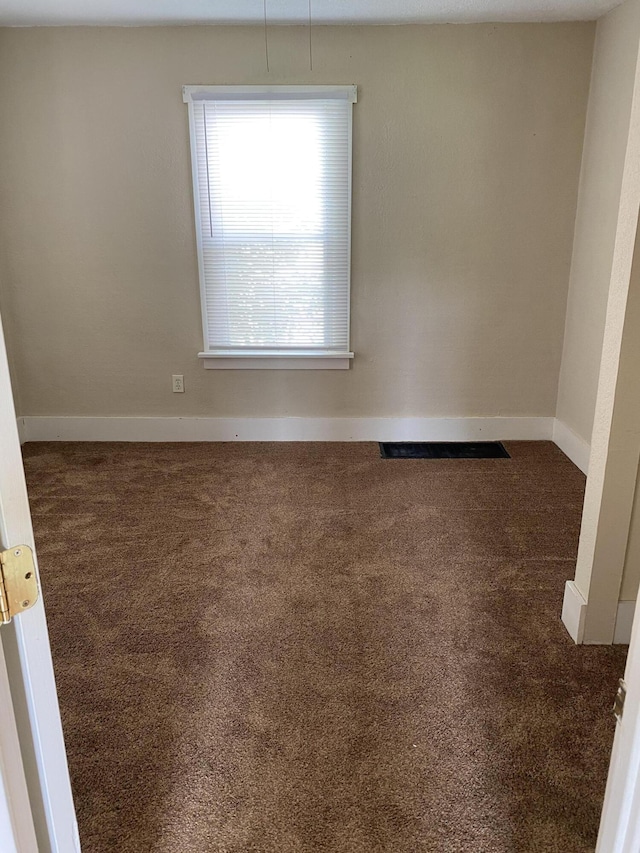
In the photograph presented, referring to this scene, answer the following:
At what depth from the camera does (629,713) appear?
0.73 metres

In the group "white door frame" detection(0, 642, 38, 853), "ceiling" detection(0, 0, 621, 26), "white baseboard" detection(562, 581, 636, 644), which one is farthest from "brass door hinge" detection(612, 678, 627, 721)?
"ceiling" detection(0, 0, 621, 26)

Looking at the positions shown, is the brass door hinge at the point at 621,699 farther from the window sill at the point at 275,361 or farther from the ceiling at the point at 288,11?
the ceiling at the point at 288,11

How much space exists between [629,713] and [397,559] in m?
1.77

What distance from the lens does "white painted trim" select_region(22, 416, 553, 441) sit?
3.83 meters

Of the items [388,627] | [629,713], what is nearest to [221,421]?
[388,627]

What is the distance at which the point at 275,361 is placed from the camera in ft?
12.2

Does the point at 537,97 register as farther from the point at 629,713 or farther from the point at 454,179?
the point at 629,713

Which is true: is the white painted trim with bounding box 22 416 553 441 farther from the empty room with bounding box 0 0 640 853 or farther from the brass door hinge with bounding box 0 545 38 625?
the brass door hinge with bounding box 0 545 38 625

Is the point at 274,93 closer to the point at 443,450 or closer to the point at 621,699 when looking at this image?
the point at 443,450

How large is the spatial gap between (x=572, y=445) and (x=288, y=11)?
2758 millimetres

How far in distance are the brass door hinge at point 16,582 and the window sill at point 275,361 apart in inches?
120

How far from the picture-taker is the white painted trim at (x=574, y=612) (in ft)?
6.37

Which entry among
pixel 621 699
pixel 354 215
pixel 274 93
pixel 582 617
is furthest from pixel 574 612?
pixel 274 93

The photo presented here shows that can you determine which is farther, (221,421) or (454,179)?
(221,421)
